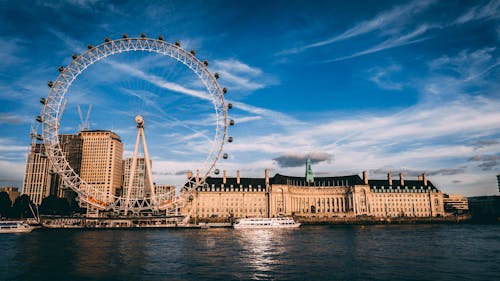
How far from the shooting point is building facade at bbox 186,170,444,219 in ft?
525

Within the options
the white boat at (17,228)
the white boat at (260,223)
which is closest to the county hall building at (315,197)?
the white boat at (260,223)

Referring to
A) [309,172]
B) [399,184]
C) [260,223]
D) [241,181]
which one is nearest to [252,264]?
[260,223]

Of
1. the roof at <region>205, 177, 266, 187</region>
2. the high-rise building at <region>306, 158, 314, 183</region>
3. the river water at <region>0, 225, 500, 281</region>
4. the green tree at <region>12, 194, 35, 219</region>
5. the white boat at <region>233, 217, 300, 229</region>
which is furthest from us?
the high-rise building at <region>306, 158, 314, 183</region>

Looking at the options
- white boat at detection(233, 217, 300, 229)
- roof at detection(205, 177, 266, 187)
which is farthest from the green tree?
white boat at detection(233, 217, 300, 229)

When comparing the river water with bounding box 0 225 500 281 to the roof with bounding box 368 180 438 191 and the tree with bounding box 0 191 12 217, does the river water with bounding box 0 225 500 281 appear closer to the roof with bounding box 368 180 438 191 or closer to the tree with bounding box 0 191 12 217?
the tree with bounding box 0 191 12 217

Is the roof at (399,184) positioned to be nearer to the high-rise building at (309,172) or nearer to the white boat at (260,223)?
the high-rise building at (309,172)

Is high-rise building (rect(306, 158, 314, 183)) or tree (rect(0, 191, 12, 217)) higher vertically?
high-rise building (rect(306, 158, 314, 183))

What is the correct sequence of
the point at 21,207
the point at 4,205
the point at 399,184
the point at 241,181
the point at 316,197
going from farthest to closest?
1. the point at 399,184
2. the point at 316,197
3. the point at 241,181
4. the point at 21,207
5. the point at 4,205

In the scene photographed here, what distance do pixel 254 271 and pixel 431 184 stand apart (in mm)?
177039

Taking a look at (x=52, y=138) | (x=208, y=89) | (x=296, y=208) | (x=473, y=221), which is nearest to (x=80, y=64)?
(x=52, y=138)

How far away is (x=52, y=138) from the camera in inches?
2689

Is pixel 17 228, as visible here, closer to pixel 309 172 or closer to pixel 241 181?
pixel 241 181

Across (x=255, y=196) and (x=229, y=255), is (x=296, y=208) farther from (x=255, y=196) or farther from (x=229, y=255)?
(x=229, y=255)

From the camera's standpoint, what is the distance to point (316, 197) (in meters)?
181
